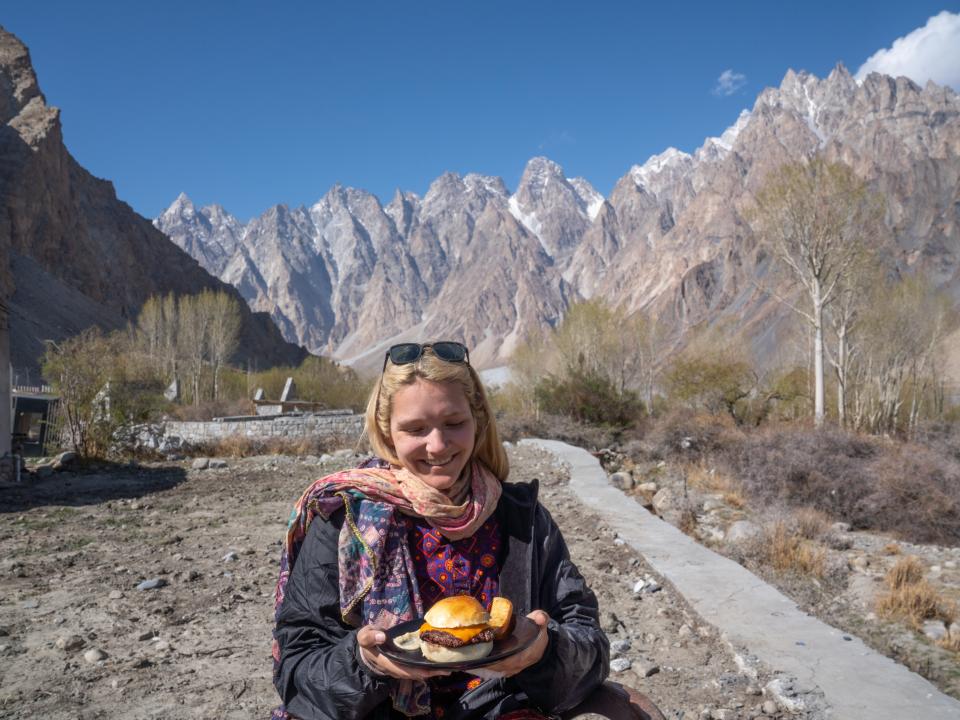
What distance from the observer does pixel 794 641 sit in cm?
348

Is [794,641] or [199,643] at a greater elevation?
[794,641]

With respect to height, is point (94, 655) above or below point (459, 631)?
below

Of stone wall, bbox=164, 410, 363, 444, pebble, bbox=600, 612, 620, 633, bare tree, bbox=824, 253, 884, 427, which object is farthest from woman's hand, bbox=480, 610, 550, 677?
bare tree, bbox=824, 253, 884, 427

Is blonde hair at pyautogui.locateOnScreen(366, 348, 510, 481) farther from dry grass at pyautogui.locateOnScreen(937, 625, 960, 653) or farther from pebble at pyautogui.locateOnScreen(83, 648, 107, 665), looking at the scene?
dry grass at pyautogui.locateOnScreen(937, 625, 960, 653)

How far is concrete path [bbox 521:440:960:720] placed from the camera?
2.78 m

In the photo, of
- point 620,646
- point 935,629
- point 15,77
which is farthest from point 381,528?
point 15,77

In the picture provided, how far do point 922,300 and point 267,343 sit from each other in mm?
75017

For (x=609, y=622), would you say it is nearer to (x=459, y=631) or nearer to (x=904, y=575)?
(x=904, y=575)

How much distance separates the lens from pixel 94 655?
146 inches

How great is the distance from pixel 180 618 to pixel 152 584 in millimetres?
805

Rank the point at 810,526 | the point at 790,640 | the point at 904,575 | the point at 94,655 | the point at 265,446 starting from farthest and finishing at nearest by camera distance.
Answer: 1. the point at 265,446
2. the point at 810,526
3. the point at 904,575
4. the point at 94,655
5. the point at 790,640

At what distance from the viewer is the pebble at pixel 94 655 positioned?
12.0ft

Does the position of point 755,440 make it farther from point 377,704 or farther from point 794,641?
point 377,704

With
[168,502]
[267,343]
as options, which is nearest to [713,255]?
[267,343]
